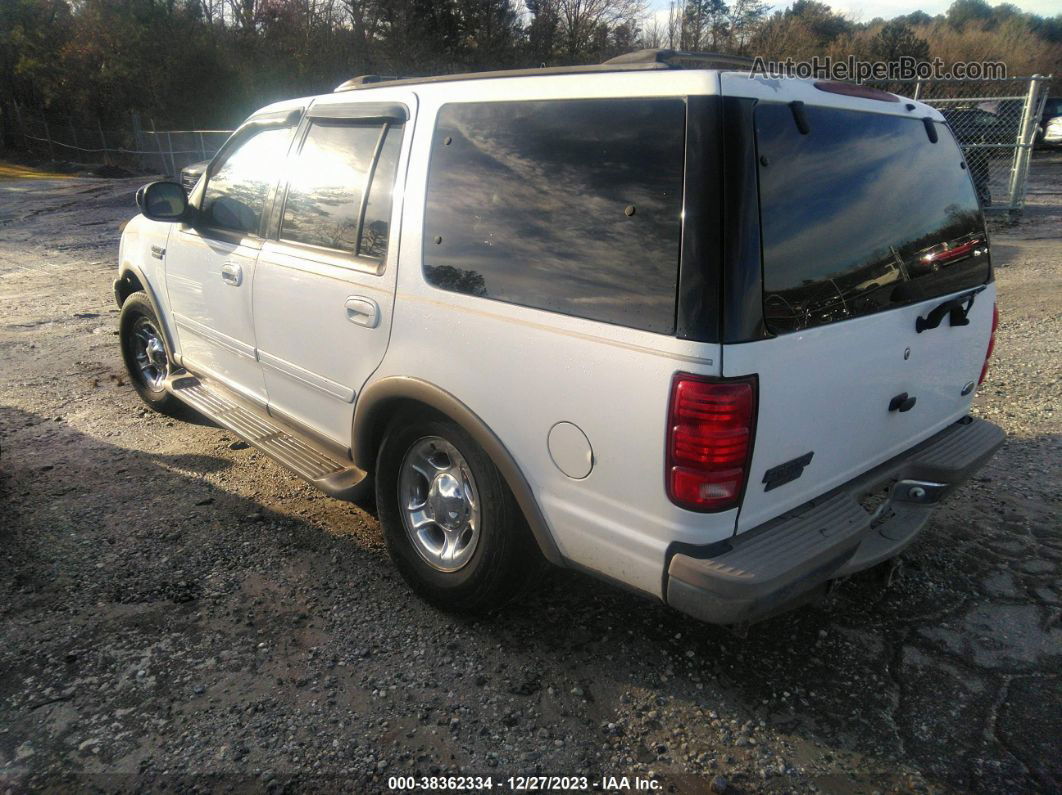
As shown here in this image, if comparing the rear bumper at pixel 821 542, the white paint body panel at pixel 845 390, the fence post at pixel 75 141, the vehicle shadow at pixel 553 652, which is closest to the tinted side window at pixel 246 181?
the vehicle shadow at pixel 553 652

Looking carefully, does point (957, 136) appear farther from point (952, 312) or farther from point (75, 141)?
point (75, 141)

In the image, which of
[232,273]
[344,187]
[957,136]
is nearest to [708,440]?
[344,187]

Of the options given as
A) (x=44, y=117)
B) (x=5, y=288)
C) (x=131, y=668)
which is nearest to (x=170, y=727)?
(x=131, y=668)

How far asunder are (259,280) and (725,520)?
2.58m

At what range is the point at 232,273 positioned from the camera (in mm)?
3928

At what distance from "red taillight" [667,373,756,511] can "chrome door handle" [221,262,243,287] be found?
263 cm

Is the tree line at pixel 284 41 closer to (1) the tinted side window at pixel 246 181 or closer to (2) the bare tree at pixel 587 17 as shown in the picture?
(2) the bare tree at pixel 587 17

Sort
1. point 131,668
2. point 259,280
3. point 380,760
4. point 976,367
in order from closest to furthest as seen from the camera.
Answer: point 380,760 < point 131,668 < point 976,367 < point 259,280

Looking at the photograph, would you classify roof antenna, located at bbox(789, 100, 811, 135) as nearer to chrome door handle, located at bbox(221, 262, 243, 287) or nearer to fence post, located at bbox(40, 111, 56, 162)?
chrome door handle, located at bbox(221, 262, 243, 287)

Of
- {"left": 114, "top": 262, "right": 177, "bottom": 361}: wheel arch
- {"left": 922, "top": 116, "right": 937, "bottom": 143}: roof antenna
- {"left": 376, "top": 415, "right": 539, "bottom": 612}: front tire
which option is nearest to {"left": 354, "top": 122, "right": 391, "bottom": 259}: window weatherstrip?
{"left": 376, "top": 415, "right": 539, "bottom": 612}: front tire

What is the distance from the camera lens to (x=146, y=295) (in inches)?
198

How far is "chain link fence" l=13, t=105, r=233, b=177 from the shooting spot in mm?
24750

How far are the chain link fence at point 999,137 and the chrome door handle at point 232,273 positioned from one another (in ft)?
33.5

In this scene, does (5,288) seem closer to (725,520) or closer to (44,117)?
(725,520)
